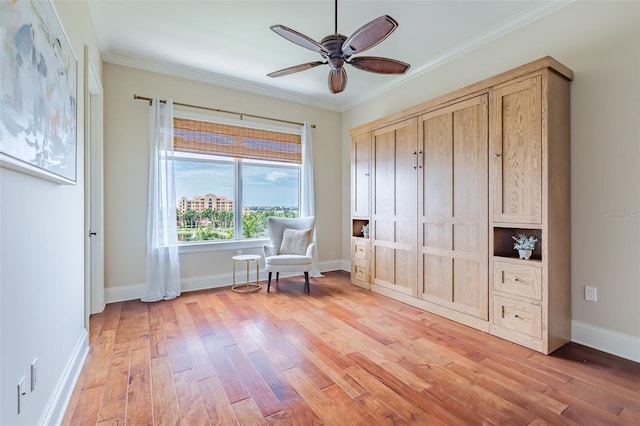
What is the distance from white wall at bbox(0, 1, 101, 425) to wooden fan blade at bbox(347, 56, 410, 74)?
6.44 feet

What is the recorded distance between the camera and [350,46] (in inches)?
88.4

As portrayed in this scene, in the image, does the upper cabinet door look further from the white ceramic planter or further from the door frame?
the door frame

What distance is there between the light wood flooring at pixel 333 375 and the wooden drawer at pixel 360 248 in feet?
3.66

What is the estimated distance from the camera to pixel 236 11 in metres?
2.75

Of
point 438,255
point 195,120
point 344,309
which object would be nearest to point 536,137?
point 438,255

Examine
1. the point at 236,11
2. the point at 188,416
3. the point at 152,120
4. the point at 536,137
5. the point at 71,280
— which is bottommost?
the point at 188,416

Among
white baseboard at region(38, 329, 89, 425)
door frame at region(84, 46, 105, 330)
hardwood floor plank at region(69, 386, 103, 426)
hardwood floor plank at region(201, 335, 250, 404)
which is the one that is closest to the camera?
white baseboard at region(38, 329, 89, 425)

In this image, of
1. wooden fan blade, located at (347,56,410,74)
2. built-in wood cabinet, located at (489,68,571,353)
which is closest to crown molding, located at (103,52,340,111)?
wooden fan blade, located at (347,56,410,74)

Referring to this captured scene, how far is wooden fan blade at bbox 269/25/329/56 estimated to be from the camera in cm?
201

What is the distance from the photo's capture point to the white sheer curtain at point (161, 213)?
3.67m

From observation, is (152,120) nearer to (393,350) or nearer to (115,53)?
(115,53)

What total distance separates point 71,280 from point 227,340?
120 cm

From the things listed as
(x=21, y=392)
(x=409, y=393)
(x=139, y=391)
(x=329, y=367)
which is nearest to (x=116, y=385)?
(x=139, y=391)

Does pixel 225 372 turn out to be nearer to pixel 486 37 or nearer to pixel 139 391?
pixel 139 391
